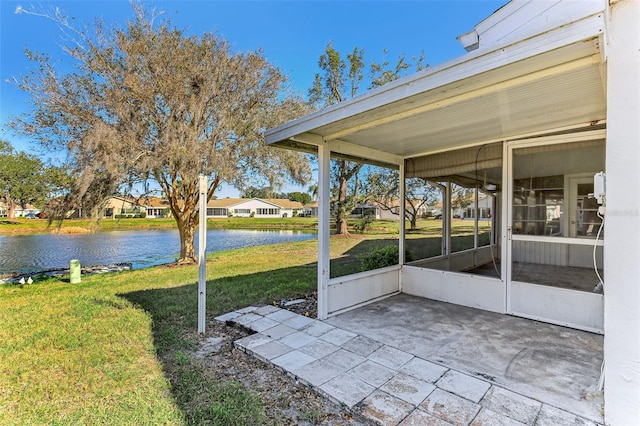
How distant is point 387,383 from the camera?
222cm

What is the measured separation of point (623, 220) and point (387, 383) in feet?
5.91

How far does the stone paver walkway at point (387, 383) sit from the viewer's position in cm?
184

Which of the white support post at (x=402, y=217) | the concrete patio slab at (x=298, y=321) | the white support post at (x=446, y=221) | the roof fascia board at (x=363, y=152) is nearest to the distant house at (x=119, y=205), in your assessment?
the concrete patio slab at (x=298, y=321)

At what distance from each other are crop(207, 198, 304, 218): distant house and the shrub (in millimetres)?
38842

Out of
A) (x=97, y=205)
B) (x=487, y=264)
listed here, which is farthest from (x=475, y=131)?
(x=97, y=205)

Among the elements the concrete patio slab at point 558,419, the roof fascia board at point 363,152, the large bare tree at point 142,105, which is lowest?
the concrete patio slab at point 558,419

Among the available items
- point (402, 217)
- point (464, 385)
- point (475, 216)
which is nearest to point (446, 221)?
point (475, 216)

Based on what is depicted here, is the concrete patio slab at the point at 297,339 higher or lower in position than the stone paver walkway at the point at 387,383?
lower

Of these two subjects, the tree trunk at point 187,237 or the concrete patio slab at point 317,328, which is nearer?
the concrete patio slab at point 317,328

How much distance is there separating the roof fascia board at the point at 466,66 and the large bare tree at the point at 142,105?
5223mm

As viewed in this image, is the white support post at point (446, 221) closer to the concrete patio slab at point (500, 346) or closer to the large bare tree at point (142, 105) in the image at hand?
the concrete patio slab at point (500, 346)

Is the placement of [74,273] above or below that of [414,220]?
below

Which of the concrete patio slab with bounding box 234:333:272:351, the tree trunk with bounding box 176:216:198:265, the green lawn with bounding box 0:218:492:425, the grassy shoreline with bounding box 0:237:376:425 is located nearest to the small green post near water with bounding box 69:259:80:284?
the green lawn with bounding box 0:218:492:425

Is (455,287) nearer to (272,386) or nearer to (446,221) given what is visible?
(446,221)
